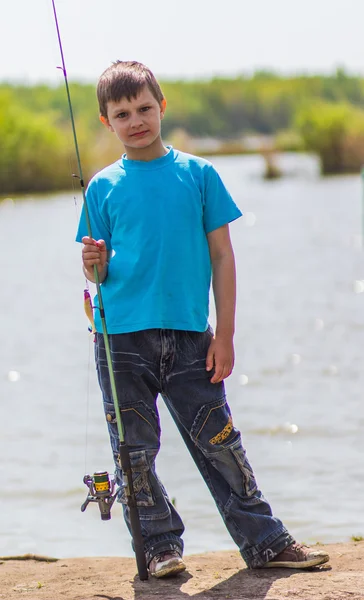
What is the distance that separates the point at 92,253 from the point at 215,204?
0.43 meters

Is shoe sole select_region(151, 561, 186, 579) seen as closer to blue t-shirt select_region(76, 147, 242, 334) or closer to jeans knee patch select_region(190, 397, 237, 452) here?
jeans knee patch select_region(190, 397, 237, 452)

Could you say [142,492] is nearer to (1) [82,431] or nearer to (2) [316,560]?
(2) [316,560]

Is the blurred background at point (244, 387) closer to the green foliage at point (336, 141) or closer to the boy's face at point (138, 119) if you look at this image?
the boy's face at point (138, 119)

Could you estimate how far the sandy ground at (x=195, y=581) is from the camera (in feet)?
11.6

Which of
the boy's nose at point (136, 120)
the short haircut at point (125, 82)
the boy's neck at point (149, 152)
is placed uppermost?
the short haircut at point (125, 82)

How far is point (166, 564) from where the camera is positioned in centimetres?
375

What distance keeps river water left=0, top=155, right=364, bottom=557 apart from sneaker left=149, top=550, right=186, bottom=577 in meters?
1.20

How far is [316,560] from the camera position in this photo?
3.78m

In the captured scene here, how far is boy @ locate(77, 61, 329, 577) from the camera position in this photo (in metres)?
3.64

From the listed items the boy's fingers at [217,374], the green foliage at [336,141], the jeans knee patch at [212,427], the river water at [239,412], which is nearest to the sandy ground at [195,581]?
the jeans knee patch at [212,427]

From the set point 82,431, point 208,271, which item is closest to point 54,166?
point 82,431

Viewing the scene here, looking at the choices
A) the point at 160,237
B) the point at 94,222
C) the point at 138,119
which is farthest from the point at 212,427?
the point at 138,119

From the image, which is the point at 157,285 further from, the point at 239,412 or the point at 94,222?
the point at 239,412

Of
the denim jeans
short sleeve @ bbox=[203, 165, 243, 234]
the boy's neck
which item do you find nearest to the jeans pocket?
the denim jeans
